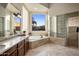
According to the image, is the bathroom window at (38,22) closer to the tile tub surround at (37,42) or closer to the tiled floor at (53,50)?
the tile tub surround at (37,42)

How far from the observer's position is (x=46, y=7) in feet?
8.60

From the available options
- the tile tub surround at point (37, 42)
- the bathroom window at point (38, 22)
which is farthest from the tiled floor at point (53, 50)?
the bathroom window at point (38, 22)

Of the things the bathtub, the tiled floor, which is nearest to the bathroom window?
the bathtub

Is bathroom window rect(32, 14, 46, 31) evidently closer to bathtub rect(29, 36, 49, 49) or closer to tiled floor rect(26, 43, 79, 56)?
bathtub rect(29, 36, 49, 49)

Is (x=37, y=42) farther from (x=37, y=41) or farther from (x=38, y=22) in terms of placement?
(x=38, y=22)

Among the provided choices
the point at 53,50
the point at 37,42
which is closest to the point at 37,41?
the point at 37,42

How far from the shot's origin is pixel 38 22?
8.61ft

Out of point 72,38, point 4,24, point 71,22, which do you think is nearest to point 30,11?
point 4,24

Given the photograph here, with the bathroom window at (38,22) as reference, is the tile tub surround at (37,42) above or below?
below

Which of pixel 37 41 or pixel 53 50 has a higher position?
pixel 37 41

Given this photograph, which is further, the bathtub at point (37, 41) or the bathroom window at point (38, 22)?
the bathtub at point (37, 41)

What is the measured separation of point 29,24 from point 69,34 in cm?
107

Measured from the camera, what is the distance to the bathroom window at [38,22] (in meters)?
2.62

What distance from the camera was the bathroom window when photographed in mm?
2617
